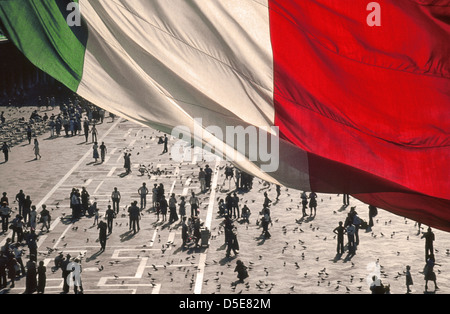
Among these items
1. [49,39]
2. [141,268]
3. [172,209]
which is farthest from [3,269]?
[49,39]

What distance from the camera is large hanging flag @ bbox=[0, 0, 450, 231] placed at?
10.5 metres

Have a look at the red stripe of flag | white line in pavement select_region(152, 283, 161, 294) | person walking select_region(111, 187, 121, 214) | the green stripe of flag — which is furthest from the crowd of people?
the green stripe of flag

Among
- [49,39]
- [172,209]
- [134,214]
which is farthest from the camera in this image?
[172,209]

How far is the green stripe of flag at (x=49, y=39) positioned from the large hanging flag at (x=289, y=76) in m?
0.01

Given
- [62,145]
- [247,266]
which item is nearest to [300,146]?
[247,266]

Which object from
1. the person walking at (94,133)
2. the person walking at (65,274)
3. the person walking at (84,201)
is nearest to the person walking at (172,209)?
the person walking at (84,201)

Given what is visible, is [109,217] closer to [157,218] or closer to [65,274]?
[157,218]

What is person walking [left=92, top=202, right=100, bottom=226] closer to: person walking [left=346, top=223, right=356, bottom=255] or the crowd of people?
the crowd of people

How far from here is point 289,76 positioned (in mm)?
11078

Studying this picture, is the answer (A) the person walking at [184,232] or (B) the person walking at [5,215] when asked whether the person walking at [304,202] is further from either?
(B) the person walking at [5,215]

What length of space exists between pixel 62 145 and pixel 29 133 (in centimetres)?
276

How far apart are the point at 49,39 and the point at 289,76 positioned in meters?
3.03

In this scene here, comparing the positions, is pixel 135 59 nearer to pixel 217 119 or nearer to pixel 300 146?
pixel 217 119
